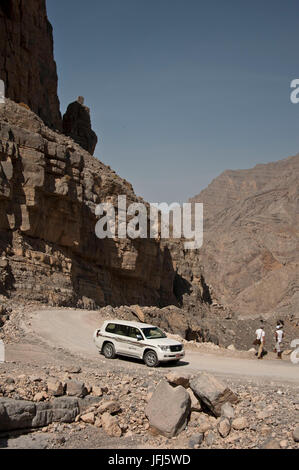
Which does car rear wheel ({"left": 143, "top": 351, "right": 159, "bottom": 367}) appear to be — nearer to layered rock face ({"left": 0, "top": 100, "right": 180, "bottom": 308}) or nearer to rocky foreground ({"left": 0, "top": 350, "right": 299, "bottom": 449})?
rocky foreground ({"left": 0, "top": 350, "right": 299, "bottom": 449})

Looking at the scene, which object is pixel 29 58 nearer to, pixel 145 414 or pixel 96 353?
pixel 96 353

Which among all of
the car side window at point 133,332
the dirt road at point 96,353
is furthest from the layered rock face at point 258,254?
the car side window at point 133,332

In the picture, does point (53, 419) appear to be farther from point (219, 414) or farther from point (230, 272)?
point (230, 272)

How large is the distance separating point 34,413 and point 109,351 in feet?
17.7

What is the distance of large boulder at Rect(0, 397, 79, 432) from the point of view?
33.2 feet

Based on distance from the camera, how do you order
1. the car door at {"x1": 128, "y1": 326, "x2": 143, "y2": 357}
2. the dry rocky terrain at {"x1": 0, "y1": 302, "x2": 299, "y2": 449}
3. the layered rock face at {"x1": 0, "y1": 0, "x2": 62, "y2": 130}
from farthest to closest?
the layered rock face at {"x1": 0, "y1": 0, "x2": 62, "y2": 130}
the car door at {"x1": 128, "y1": 326, "x2": 143, "y2": 357}
the dry rocky terrain at {"x1": 0, "y1": 302, "x2": 299, "y2": 449}

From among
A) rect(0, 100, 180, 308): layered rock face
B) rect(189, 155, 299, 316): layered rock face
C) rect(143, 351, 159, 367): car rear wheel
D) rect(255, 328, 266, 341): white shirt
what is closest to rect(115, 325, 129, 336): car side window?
rect(143, 351, 159, 367): car rear wheel

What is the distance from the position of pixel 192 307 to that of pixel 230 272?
50832 mm

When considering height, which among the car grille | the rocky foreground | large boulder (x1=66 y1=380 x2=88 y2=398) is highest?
the car grille

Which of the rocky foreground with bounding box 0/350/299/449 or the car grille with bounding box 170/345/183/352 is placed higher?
the car grille with bounding box 170/345/183/352

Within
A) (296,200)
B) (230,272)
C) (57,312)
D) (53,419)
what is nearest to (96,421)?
(53,419)

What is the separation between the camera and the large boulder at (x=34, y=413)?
10.1 meters

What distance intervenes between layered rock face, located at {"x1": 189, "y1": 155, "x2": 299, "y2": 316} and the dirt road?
51.5 meters
